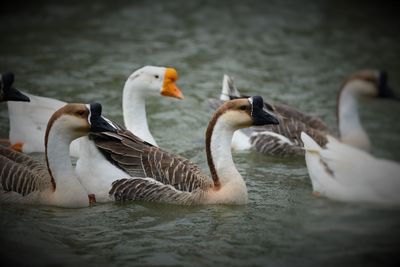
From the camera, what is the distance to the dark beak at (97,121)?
266 inches

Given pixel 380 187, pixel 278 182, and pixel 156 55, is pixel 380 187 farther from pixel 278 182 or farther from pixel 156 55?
pixel 156 55

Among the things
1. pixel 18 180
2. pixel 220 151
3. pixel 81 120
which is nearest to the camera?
pixel 81 120

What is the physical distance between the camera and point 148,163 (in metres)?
7.30

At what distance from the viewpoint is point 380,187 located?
6691 mm

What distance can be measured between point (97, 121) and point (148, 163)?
83 centimetres

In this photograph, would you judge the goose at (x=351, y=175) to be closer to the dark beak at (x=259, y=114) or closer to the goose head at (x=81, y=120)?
the dark beak at (x=259, y=114)

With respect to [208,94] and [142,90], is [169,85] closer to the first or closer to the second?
[142,90]

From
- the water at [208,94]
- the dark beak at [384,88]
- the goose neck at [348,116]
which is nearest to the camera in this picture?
the water at [208,94]

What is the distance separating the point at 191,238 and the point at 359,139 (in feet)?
12.1

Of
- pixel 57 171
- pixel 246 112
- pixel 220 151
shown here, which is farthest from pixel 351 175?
pixel 57 171

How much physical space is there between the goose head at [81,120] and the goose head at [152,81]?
1935 millimetres

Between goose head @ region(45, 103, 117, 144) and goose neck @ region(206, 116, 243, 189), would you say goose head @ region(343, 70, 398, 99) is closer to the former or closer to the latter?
goose neck @ region(206, 116, 243, 189)

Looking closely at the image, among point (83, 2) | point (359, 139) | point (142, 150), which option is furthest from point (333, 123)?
point (83, 2)

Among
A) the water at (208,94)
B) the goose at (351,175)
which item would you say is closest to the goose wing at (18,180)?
the water at (208,94)
